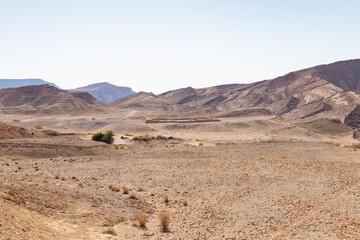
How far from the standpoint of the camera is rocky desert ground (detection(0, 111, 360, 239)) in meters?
10.8

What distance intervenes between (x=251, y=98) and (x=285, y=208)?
111m

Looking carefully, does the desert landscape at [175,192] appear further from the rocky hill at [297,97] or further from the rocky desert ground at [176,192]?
the rocky hill at [297,97]

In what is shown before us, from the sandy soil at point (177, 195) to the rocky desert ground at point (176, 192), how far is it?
0.14ft

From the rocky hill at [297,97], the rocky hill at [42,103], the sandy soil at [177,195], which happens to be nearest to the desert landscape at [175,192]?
the sandy soil at [177,195]

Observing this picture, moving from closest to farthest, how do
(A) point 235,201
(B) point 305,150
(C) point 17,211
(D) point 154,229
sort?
(C) point 17,211
(D) point 154,229
(A) point 235,201
(B) point 305,150

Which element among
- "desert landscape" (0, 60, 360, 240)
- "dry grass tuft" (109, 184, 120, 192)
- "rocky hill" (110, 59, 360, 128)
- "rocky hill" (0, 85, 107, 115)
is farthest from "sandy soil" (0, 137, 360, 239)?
"rocky hill" (0, 85, 107, 115)

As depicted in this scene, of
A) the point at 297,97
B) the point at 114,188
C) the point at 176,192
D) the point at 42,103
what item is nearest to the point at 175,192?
the point at 176,192

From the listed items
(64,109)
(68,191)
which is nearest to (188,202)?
(68,191)

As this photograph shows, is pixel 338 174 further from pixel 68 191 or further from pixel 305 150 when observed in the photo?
pixel 68 191

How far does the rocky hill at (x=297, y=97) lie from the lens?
85.8m

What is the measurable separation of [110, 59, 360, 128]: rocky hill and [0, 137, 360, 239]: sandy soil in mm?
59737

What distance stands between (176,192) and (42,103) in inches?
3945

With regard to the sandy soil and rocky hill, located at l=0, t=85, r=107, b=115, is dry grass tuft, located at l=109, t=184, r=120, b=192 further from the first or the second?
rocky hill, located at l=0, t=85, r=107, b=115

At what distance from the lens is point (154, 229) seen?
11281mm
